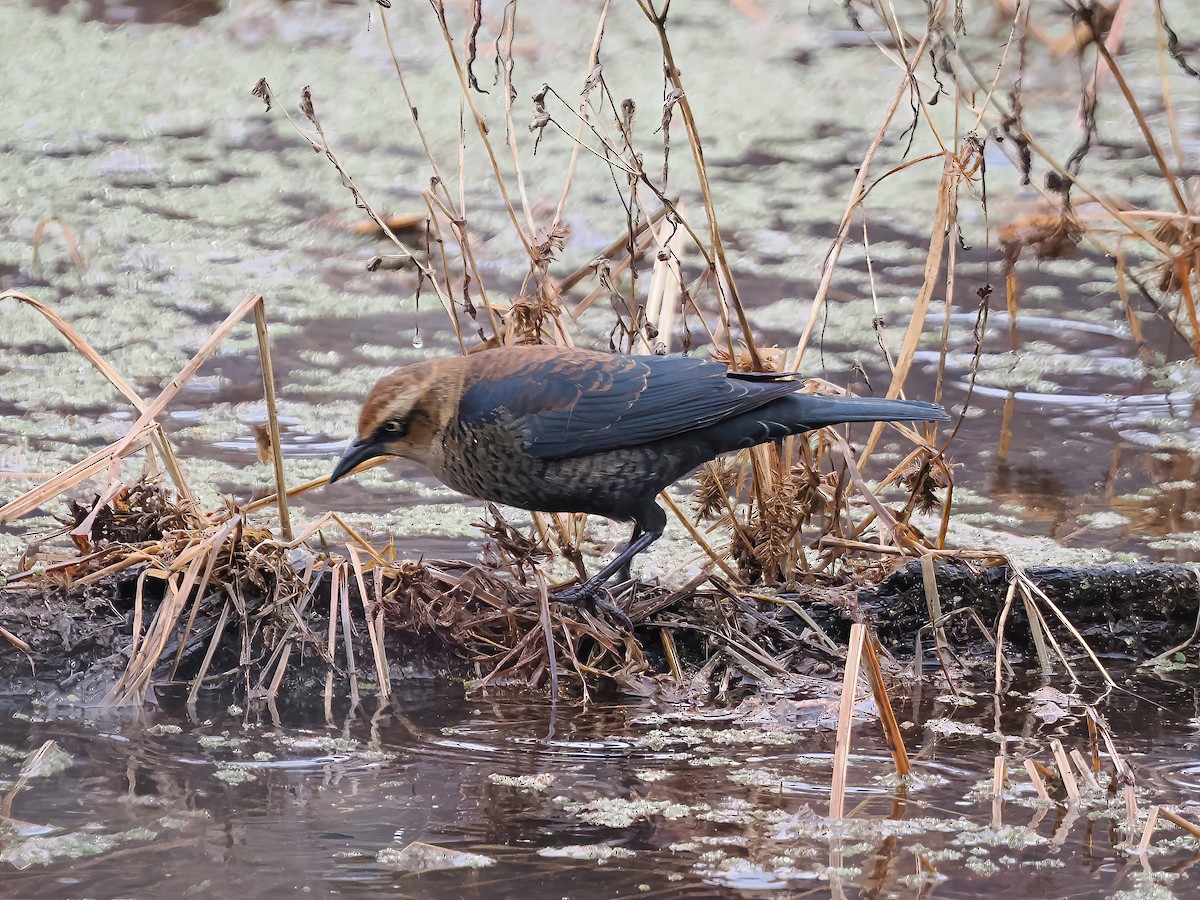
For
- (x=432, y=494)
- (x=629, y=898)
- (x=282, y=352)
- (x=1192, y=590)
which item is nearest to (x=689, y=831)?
(x=629, y=898)

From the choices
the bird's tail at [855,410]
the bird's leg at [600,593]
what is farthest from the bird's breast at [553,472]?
the bird's tail at [855,410]

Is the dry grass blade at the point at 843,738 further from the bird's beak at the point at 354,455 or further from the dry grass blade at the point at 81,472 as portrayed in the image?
the dry grass blade at the point at 81,472

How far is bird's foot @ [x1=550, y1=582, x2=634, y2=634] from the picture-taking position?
3688mm

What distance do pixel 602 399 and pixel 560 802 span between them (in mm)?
1179

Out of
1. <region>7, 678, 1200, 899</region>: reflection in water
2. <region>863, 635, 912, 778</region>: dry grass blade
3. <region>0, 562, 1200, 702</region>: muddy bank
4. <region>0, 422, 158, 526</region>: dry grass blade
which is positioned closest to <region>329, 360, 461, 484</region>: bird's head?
<region>0, 562, 1200, 702</region>: muddy bank

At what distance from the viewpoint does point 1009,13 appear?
4969mm

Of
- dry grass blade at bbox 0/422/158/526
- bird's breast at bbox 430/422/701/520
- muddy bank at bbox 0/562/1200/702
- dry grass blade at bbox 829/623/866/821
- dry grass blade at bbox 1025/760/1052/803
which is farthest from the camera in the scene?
bird's breast at bbox 430/422/701/520

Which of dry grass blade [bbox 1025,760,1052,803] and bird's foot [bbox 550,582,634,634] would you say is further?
bird's foot [bbox 550,582,634,634]

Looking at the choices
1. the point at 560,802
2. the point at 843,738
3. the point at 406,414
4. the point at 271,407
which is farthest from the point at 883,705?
the point at 271,407

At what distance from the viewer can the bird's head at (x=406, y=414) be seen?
3797mm

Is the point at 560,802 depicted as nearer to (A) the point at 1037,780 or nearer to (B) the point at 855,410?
(A) the point at 1037,780

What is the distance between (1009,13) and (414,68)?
4.97 m

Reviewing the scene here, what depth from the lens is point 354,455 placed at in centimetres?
386

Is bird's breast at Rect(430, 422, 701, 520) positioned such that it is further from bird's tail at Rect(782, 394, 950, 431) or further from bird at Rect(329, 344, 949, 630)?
bird's tail at Rect(782, 394, 950, 431)
